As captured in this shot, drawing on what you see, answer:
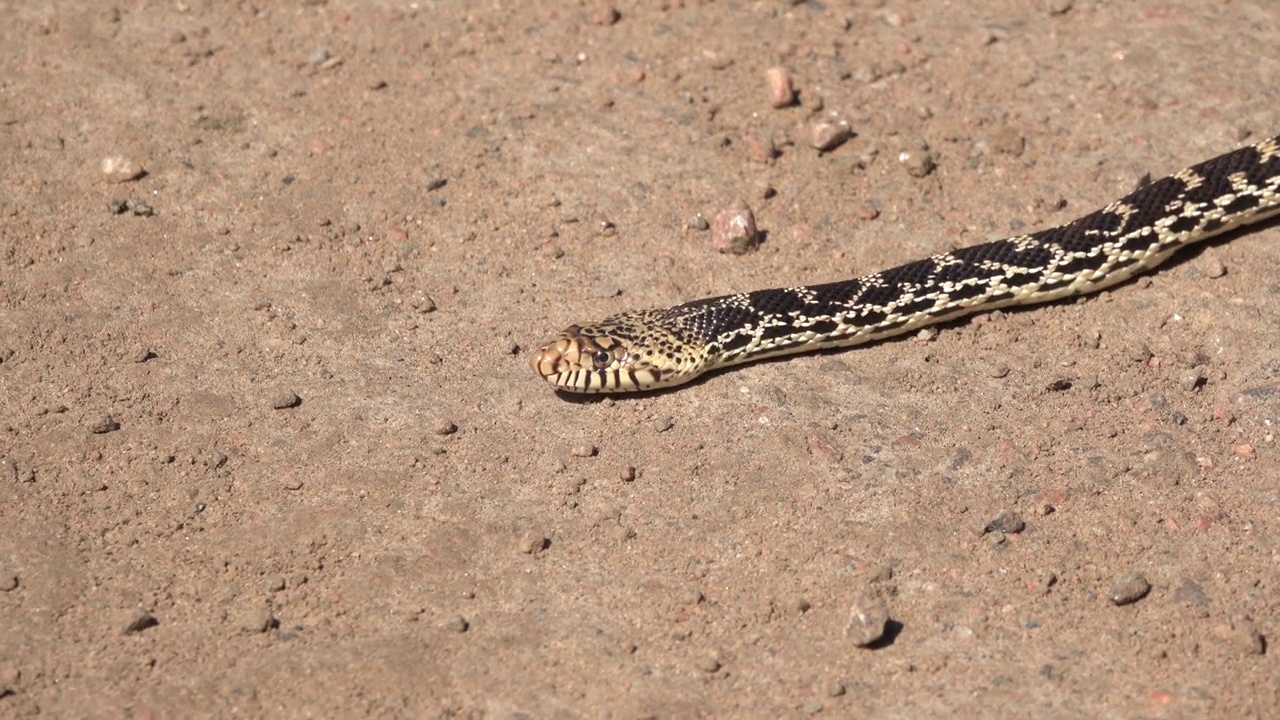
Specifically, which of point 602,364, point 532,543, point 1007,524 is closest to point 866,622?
point 1007,524

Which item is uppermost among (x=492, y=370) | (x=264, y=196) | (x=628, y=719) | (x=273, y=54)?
(x=273, y=54)

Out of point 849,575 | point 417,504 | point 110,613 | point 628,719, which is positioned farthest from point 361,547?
point 849,575

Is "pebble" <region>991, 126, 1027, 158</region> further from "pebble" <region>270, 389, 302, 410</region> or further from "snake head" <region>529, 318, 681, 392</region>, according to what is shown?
"pebble" <region>270, 389, 302, 410</region>

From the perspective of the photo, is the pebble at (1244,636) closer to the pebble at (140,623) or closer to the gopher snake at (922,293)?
the gopher snake at (922,293)

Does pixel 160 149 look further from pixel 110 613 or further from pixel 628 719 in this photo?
pixel 628 719

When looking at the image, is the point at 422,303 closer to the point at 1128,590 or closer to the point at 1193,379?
the point at 1128,590

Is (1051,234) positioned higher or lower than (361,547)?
higher
